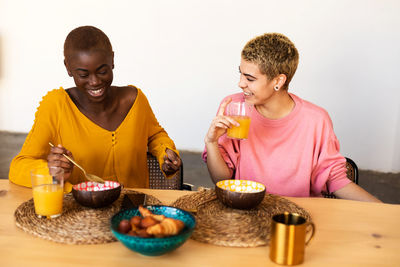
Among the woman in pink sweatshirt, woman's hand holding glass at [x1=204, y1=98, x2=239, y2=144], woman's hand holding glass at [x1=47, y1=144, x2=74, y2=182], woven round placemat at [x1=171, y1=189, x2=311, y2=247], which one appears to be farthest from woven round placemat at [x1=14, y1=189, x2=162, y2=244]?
the woman in pink sweatshirt

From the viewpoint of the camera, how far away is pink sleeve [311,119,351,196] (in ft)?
5.56

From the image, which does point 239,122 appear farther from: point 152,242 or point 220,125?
point 152,242

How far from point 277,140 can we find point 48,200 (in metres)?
1.02

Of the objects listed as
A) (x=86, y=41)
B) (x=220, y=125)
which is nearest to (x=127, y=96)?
(x=86, y=41)

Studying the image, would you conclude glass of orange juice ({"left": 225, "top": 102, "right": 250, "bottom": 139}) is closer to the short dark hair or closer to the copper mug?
the short dark hair

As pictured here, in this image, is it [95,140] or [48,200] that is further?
[95,140]

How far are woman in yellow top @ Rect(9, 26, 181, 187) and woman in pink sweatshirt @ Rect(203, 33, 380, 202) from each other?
30 centimetres


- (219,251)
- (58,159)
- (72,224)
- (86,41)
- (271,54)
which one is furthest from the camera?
(271,54)

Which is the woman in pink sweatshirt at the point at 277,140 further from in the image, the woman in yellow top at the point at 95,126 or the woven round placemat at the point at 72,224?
the woven round placemat at the point at 72,224

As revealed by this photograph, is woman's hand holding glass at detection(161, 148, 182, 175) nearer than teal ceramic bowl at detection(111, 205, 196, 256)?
No

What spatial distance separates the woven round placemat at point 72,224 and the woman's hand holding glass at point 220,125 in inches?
20.5

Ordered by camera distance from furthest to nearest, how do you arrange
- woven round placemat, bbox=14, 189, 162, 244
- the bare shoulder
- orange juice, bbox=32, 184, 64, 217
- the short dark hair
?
the bare shoulder, the short dark hair, orange juice, bbox=32, 184, 64, 217, woven round placemat, bbox=14, 189, 162, 244

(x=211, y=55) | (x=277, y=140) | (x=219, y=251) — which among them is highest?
(x=211, y=55)

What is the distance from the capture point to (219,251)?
3.34 ft
